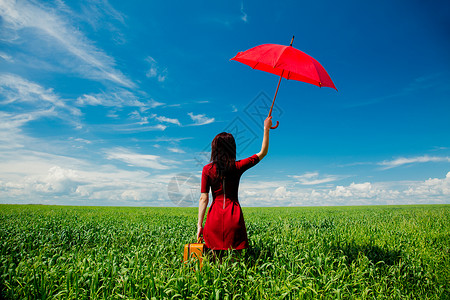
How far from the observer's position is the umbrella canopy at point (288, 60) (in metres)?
4.75

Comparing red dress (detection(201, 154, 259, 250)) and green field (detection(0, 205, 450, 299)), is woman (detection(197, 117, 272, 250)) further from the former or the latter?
green field (detection(0, 205, 450, 299))

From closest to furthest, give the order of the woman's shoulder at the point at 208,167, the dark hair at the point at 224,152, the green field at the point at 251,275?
the green field at the point at 251,275
the dark hair at the point at 224,152
the woman's shoulder at the point at 208,167

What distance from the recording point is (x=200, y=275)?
12.9ft

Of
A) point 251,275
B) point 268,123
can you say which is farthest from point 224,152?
point 251,275

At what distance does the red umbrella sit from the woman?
944mm

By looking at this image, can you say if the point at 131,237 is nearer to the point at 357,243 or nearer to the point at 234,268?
the point at 234,268

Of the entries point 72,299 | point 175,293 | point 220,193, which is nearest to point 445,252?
point 220,193

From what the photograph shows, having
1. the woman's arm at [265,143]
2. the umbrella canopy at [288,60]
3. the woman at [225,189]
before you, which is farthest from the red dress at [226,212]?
the umbrella canopy at [288,60]

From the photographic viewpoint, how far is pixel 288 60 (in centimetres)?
486

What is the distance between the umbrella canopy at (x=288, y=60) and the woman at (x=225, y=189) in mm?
1284

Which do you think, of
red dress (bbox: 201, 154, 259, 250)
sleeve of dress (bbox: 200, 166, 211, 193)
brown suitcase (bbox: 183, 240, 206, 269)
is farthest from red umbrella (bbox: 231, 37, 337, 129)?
brown suitcase (bbox: 183, 240, 206, 269)

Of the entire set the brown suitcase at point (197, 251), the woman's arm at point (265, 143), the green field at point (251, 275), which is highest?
the woman's arm at point (265, 143)

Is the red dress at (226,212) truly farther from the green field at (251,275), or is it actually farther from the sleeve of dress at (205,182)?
the green field at (251,275)

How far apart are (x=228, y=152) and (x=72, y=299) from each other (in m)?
3.35
